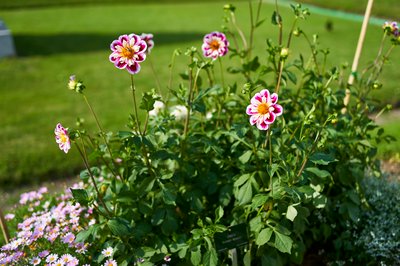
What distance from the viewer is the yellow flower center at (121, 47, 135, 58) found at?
1666 mm

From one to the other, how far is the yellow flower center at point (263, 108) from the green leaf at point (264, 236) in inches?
18.6

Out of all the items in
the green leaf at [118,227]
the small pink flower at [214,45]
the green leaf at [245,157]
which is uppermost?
the small pink flower at [214,45]

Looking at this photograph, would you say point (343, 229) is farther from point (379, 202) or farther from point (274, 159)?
point (274, 159)

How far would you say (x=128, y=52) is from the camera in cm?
167

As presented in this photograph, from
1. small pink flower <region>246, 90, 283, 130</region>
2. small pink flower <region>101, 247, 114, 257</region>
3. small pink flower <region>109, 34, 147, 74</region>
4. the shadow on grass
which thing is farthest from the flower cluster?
the shadow on grass

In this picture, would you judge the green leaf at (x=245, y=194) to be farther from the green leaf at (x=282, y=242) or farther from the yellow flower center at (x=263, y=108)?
the yellow flower center at (x=263, y=108)

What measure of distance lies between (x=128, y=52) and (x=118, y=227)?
2.20 ft

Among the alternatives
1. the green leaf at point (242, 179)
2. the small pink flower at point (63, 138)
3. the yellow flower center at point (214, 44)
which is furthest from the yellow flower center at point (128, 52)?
the green leaf at point (242, 179)

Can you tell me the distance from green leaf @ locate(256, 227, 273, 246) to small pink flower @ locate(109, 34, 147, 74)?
777 millimetres

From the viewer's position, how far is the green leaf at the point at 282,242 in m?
1.72

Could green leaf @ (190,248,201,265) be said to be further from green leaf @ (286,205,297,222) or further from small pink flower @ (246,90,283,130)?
small pink flower @ (246,90,283,130)

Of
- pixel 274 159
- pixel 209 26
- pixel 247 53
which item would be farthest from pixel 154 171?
pixel 209 26

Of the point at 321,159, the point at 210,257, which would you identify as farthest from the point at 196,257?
the point at 321,159

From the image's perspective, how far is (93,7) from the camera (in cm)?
1390
